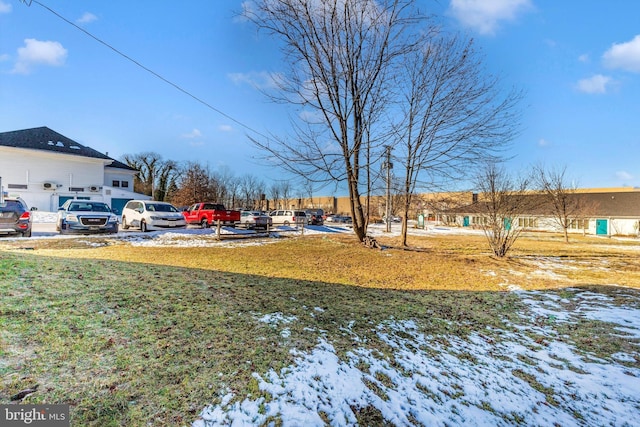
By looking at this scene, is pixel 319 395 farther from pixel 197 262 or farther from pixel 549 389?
pixel 197 262

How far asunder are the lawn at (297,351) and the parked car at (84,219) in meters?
8.34

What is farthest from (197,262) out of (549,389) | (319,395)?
(549,389)

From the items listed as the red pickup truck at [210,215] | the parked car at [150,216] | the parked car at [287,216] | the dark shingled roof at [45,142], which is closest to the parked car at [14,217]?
the parked car at [150,216]

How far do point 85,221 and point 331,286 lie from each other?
11970 millimetres

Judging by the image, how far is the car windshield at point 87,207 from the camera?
12.7 m

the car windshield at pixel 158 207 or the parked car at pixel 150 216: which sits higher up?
the car windshield at pixel 158 207

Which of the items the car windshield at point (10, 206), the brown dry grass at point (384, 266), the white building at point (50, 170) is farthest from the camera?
the white building at point (50, 170)

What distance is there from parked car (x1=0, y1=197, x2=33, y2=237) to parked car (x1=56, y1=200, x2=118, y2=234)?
104 centimetres

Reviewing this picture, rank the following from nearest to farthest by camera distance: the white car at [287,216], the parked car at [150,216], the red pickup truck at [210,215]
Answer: the parked car at [150,216]
the red pickup truck at [210,215]
the white car at [287,216]

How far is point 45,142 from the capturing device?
26.9m

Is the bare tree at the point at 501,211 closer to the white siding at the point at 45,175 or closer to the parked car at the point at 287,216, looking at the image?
A: the parked car at the point at 287,216

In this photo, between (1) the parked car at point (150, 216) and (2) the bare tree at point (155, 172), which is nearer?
(1) the parked car at point (150, 216)

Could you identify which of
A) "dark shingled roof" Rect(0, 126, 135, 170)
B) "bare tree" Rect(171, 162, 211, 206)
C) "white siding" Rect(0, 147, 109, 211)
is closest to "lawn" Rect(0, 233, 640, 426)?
"white siding" Rect(0, 147, 109, 211)

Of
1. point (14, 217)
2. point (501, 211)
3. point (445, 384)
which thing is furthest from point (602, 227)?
point (14, 217)
